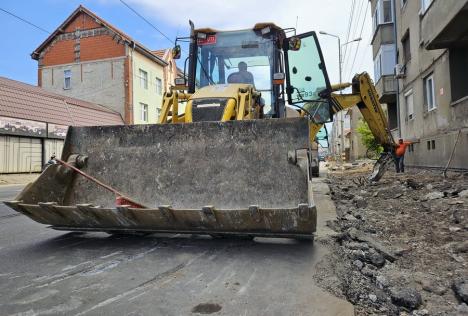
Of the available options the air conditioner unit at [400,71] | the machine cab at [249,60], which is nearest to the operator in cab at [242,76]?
the machine cab at [249,60]

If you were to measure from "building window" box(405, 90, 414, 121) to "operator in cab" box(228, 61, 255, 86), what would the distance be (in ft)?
37.6

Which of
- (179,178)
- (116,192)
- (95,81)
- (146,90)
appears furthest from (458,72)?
(95,81)

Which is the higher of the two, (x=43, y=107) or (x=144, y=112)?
(x=144, y=112)

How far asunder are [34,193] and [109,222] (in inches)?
42.5

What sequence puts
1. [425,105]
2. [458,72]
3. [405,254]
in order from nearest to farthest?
[405,254]
[458,72]
[425,105]

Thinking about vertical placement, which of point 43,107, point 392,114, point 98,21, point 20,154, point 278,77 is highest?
point 98,21

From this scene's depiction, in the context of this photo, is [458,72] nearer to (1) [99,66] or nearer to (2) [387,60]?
(2) [387,60]

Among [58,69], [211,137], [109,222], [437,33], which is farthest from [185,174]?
[58,69]

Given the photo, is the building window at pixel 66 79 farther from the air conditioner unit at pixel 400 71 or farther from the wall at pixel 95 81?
the air conditioner unit at pixel 400 71

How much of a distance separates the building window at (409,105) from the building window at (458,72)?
507 centimetres

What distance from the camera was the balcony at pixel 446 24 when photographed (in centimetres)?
909

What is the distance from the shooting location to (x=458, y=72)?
11.2 metres

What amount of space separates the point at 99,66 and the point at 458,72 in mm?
25375

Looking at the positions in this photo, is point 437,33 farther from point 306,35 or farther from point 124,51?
point 124,51
